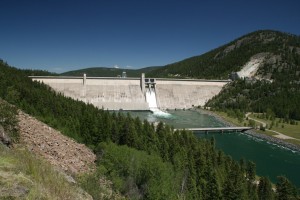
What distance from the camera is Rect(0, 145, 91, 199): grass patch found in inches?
236

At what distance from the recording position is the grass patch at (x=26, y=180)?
19.6ft

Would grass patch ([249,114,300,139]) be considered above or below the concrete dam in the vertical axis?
below

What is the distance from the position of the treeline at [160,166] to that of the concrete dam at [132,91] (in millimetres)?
47912

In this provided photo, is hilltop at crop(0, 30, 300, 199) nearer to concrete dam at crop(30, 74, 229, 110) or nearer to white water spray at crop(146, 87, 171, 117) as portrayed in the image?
concrete dam at crop(30, 74, 229, 110)

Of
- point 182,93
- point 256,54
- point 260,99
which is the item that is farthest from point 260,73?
point 182,93

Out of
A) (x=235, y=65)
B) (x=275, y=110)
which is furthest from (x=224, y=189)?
(x=235, y=65)

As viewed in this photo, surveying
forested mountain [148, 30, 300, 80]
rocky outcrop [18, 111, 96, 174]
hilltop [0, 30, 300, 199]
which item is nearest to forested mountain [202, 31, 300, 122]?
forested mountain [148, 30, 300, 80]

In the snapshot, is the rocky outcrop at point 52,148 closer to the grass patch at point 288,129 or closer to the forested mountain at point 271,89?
the grass patch at point 288,129

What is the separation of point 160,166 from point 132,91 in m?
73.5

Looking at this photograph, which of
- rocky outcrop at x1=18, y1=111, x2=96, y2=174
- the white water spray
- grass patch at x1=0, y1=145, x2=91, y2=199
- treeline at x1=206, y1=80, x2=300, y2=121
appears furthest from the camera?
the white water spray

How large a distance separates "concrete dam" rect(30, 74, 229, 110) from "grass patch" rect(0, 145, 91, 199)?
81741 millimetres

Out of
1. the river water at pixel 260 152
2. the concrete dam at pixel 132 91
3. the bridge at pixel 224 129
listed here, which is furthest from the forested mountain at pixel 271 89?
the river water at pixel 260 152

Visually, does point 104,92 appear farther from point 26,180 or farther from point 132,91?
point 26,180

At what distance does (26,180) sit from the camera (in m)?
6.37
